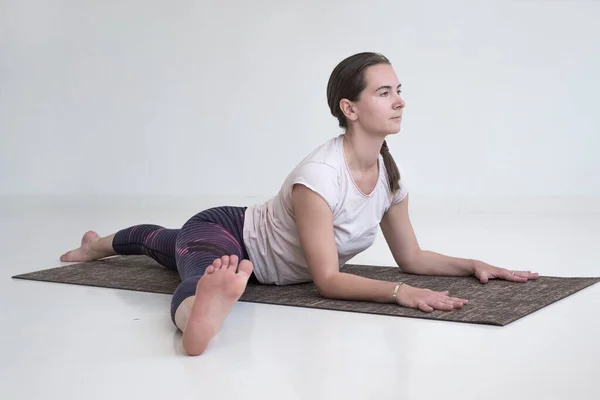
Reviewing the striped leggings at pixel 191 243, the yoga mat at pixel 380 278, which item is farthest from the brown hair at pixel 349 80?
the yoga mat at pixel 380 278

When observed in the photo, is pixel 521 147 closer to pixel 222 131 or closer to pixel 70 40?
pixel 222 131

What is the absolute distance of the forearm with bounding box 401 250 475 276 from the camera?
3312 millimetres

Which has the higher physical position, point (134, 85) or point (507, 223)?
point (134, 85)

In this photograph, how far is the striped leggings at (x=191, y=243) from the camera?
2.77m

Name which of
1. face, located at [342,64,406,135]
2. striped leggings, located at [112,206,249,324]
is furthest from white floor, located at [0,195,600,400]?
face, located at [342,64,406,135]

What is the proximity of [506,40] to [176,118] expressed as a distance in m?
2.78

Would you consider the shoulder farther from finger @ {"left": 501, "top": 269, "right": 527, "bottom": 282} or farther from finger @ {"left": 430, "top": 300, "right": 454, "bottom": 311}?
finger @ {"left": 501, "top": 269, "right": 527, "bottom": 282}

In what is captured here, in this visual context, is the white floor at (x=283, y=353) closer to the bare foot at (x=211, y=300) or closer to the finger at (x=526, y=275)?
the bare foot at (x=211, y=300)

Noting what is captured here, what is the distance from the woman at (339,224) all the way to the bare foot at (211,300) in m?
0.17

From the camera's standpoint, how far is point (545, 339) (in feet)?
7.79

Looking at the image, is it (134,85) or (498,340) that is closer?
(498,340)

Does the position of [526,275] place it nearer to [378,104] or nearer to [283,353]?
[378,104]

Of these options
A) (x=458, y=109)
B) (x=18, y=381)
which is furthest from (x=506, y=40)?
(x=18, y=381)

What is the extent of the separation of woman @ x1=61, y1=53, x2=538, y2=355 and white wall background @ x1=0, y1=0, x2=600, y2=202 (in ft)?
11.0
